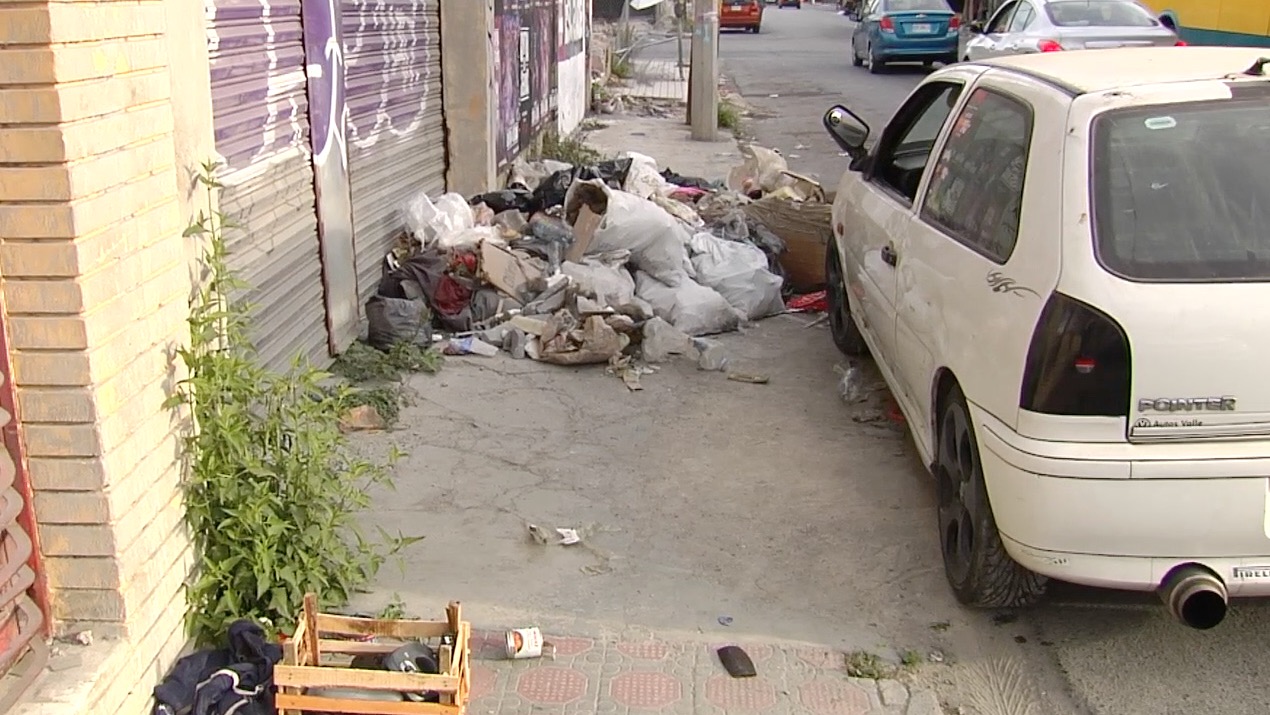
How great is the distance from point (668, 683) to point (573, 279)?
12.7 ft

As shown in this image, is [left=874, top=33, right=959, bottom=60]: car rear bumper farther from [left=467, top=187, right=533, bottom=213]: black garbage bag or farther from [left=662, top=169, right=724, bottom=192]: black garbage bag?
[left=467, top=187, right=533, bottom=213]: black garbage bag

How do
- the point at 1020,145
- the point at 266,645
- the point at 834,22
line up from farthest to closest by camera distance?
the point at 834,22 < the point at 1020,145 < the point at 266,645

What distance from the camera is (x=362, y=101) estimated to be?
6.93 metres

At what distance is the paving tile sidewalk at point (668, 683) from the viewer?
3383 millimetres

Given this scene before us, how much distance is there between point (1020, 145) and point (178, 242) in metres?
2.57

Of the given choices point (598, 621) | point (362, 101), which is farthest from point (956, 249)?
point (362, 101)

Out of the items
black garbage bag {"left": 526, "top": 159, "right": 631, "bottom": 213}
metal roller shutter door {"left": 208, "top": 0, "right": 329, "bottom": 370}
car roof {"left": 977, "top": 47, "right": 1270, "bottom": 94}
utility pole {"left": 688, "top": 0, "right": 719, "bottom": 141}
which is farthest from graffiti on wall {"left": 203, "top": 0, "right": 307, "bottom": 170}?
utility pole {"left": 688, "top": 0, "right": 719, "bottom": 141}

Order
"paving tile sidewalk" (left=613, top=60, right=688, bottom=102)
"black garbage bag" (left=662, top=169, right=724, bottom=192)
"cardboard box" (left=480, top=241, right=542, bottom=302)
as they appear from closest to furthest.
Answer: "cardboard box" (left=480, top=241, right=542, bottom=302) < "black garbage bag" (left=662, top=169, right=724, bottom=192) < "paving tile sidewalk" (left=613, top=60, right=688, bottom=102)

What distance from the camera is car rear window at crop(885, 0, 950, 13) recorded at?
25.2 metres

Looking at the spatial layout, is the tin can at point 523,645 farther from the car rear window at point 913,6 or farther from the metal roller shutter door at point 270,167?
the car rear window at point 913,6

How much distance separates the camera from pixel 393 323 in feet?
21.4

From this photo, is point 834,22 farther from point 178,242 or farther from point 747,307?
point 178,242

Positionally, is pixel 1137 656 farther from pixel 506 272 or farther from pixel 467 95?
pixel 467 95

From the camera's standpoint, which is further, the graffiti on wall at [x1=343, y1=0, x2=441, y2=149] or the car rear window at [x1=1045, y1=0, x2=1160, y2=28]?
the car rear window at [x1=1045, y1=0, x2=1160, y2=28]
